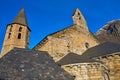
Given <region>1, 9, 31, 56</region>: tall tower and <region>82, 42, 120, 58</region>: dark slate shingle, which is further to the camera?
<region>1, 9, 31, 56</region>: tall tower

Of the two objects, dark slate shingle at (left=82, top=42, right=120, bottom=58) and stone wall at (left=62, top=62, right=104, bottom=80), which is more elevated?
dark slate shingle at (left=82, top=42, right=120, bottom=58)

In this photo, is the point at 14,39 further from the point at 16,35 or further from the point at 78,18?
the point at 78,18

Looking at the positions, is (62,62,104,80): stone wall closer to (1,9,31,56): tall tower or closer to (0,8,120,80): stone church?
(0,8,120,80): stone church

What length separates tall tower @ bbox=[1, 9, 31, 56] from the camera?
65.1 ft

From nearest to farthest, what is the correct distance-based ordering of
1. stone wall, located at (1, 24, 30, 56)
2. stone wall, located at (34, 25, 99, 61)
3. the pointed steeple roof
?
stone wall, located at (34, 25, 99, 61) < stone wall, located at (1, 24, 30, 56) < the pointed steeple roof

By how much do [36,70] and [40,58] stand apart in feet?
5.84

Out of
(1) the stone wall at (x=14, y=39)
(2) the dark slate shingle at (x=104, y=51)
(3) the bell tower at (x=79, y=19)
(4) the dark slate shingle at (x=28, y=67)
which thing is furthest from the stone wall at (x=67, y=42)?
(4) the dark slate shingle at (x=28, y=67)

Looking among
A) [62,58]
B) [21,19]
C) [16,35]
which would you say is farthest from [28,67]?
[21,19]

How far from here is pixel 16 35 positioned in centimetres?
2039

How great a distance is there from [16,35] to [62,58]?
28.7 ft

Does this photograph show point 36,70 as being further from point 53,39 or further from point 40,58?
point 53,39

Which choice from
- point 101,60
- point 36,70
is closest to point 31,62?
point 36,70

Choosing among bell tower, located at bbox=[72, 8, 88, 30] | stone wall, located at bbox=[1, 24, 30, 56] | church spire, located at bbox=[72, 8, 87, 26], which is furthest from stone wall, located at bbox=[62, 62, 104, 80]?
stone wall, located at bbox=[1, 24, 30, 56]

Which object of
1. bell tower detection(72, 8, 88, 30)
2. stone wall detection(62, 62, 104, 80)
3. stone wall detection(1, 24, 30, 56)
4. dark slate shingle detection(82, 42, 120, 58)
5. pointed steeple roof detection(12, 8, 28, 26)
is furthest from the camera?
pointed steeple roof detection(12, 8, 28, 26)
